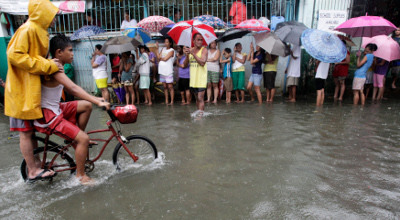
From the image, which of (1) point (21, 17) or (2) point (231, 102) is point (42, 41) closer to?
(2) point (231, 102)

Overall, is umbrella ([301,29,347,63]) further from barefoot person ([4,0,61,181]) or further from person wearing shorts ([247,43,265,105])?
barefoot person ([4,0,61,181])

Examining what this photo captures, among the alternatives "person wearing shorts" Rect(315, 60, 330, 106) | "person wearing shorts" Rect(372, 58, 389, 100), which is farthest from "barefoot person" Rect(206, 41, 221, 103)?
"person wearing shorts" Rect(372, 58, 389, 100)

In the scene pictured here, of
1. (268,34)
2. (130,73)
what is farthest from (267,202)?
(130,73)

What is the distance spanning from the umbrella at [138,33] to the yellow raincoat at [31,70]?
5.62 metres

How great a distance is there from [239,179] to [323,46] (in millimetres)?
4967

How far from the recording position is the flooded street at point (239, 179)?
309cm

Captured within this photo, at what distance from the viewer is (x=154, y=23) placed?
30.2 feet

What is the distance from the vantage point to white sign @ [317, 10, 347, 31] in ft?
32.0

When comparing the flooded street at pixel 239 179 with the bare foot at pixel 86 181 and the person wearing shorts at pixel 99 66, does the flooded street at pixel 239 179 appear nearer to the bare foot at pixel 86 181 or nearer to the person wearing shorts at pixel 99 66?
the bare foot at pixel 86 181

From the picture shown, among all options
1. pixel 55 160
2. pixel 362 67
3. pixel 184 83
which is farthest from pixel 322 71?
pixel 55 160

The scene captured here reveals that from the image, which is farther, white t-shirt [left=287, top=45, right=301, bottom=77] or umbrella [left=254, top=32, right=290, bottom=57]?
white t-shirt [left=287, top=45, right=301, bottom=77]

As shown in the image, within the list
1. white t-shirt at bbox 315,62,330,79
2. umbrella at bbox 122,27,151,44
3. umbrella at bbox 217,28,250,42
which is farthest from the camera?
umbrella at bbox 122,27,151,44

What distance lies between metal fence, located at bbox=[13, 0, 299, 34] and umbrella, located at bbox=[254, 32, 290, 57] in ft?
7.63

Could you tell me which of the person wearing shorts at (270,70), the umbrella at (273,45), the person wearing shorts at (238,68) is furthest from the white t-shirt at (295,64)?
the person wearing shorts at (238,68)
